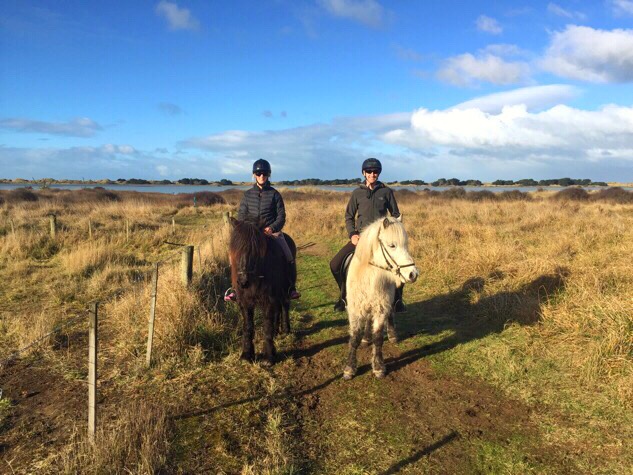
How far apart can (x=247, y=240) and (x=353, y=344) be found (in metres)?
1.85

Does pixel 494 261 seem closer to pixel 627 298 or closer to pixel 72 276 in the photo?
pixel 627 298

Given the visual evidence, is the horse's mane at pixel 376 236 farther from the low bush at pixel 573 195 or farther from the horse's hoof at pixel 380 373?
the low bush at pixel 573 195

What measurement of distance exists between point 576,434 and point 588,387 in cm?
94

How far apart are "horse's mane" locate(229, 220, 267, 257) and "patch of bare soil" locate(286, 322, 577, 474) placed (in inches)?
65.4

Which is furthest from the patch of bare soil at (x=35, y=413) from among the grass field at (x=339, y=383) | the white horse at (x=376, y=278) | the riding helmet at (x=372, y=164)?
the riding helmet at (x=372, y=164)

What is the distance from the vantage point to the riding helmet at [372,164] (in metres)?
5.37

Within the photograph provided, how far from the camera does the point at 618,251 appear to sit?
325 inches

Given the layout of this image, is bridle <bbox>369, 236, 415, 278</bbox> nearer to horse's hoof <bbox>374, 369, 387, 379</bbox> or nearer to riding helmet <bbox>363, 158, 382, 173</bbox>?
horse's hoof <bbox>374, 369, 387, 379</bbox>

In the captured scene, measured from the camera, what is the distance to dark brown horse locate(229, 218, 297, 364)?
4.48 meters

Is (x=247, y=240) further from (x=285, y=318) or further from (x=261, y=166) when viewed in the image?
(x=285, y=318)

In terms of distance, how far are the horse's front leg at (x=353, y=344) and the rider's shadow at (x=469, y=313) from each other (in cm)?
62

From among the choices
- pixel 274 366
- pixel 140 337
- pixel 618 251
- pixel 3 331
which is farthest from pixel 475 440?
pixel 618 251

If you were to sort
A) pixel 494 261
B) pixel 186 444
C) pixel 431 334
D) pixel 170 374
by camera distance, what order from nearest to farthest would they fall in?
pixel 186 444 < pixel 170 374 < pixel 431 334 < pixel 494 261

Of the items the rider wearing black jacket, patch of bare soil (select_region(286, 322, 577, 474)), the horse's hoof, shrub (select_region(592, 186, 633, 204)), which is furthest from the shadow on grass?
shrub (select_region(592, 186, 633, 204))
